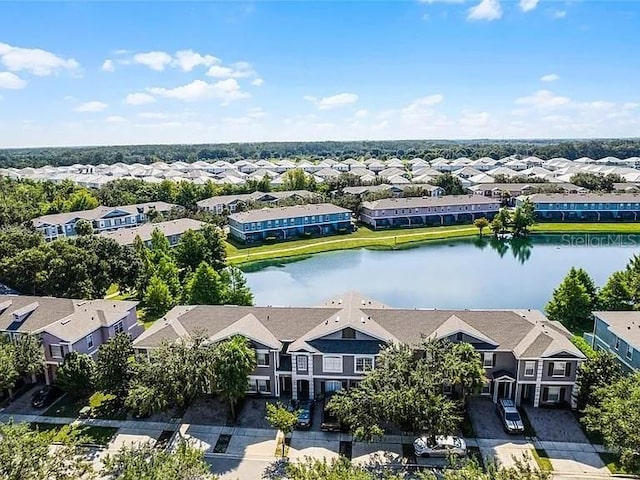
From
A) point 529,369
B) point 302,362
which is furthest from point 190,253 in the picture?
point 529,369

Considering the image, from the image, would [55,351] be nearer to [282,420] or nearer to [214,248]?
[282,420]

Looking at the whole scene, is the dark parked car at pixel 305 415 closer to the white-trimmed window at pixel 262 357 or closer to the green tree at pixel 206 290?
the white-trimmed window at pixel 262 357

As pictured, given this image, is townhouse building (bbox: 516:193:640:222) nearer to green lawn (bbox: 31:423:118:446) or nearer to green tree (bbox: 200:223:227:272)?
green tree (bbox: 200:223:227:272)

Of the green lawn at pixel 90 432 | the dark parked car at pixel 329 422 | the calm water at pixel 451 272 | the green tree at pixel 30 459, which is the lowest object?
the calm water at pixel 451 272

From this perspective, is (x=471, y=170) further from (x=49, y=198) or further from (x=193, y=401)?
(x=193, y=401)

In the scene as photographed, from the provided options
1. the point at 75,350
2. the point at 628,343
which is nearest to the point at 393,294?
the point at 628,343

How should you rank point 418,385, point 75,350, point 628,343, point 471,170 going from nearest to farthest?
1. point 418,385
2. point 628,343
3. point 75,350
4. point 471,170

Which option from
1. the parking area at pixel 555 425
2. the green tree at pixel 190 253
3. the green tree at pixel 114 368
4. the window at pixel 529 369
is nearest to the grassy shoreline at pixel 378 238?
the green tree at pixel 190 253
